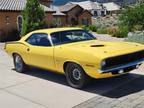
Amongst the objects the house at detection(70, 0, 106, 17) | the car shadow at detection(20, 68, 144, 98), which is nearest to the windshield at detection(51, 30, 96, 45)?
the car shadow at detection(20, 68, 144, 98)

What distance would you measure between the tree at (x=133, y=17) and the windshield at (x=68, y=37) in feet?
44.7

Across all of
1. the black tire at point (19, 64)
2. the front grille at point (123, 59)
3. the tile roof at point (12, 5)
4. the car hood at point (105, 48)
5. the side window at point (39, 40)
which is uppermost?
the tile roof at point (12, 5)

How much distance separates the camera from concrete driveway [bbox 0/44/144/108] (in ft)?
21.0

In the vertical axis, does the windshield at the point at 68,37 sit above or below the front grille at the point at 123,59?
above

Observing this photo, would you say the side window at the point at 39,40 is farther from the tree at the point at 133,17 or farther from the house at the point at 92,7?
the house at the point at 92,7

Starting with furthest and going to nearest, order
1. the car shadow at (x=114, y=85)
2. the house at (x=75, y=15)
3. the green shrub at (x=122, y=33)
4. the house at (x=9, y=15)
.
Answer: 1. the house at (x=75, y=15)
2. the house at (x=9, y=15)
3. the green shrub at (x=122, y=33)
4. the car shadow at (x=114, y=85)

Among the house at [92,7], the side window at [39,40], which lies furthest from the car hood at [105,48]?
the house at [92,7]

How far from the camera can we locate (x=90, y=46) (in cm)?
746

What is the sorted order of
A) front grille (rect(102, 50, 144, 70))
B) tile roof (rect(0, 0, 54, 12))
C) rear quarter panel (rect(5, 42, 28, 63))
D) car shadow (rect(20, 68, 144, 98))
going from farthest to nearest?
tile roof (rect(0, 0, 54, 12)) < rear quarter panel (rect(5, 42, 28, 63)) < car shadow (rect(20, 68, 144, 98)) < front grille (rect(102, 50, 144, 70))

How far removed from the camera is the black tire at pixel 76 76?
712 centimetres

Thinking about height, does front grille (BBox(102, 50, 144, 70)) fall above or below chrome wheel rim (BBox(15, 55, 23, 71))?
above

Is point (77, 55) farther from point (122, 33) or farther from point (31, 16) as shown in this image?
point (122, 33)

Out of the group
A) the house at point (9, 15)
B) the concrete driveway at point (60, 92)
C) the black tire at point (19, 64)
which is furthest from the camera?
the house at point (9, 15)

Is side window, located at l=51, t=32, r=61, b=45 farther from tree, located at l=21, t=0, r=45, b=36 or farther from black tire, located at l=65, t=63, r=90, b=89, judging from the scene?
tree, located at l=21, t=0, r=45, b=36
